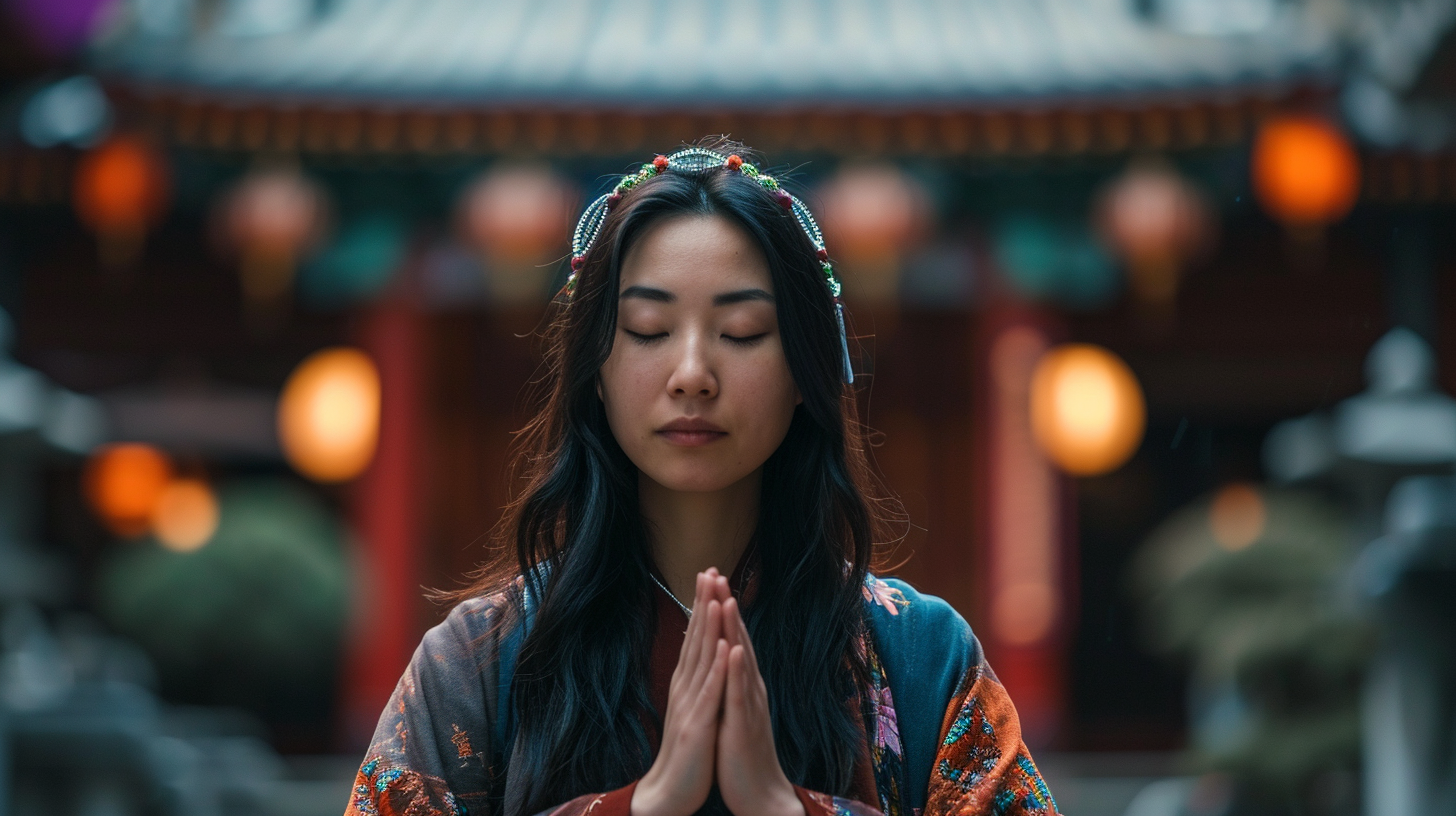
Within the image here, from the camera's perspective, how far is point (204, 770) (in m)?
9.06

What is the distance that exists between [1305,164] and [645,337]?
326 inches

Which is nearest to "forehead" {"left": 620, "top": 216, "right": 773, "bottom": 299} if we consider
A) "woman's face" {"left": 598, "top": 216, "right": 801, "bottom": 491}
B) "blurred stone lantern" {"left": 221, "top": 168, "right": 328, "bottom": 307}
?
"woman's face" {"left": 598, "top": 216, "right": 801, "bottom": 491}

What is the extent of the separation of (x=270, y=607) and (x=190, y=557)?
57 centimetres

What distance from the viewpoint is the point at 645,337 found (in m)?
1.95

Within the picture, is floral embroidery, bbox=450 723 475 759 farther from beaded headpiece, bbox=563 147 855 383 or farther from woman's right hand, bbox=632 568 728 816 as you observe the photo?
beaded headpiece, bbox=563 147 855 383

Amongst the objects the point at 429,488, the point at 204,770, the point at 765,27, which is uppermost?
the point at 765,27

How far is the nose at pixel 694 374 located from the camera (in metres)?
1.88

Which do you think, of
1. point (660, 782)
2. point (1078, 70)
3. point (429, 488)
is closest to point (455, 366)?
point (429, 488)

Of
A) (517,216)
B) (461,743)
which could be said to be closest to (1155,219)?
(517,216)

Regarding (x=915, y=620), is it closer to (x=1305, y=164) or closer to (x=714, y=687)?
(x=714, y=687)

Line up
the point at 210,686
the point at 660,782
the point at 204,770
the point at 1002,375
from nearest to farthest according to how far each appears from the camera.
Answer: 1. the point at 660,782
2. the point at 204,770
3. the point at 1002,375
4. the point at 210,686

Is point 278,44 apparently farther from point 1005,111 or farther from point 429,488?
point 1005,111

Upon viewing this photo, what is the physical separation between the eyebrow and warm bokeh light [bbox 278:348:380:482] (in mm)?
9072

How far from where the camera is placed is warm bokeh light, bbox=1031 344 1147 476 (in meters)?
10.3
